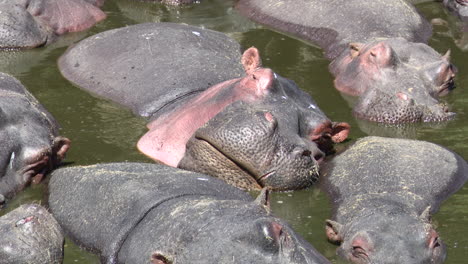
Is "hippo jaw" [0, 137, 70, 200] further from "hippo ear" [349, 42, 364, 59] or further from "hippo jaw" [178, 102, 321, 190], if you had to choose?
"hippo ear" [349, 42, 364, 59]

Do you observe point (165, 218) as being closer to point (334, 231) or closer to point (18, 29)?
point (334, 231)

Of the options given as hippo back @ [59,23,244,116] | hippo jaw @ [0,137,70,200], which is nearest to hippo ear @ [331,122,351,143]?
hippo back @ [59,23,244,116]

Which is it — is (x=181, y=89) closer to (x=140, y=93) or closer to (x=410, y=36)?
(x=140, y=93)

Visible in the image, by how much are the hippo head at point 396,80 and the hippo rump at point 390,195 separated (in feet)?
3.17

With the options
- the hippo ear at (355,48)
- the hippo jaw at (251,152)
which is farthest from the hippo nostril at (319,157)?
the hippo ear at (355,48)

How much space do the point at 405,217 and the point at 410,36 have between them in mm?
4118

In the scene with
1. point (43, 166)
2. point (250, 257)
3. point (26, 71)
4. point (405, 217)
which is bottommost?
point (26, 71)

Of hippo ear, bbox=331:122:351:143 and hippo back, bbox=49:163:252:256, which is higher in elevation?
hippo back, bbox=49:163:252:256

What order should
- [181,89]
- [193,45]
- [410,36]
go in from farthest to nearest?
[410,36] < [193,45] < [181,89]

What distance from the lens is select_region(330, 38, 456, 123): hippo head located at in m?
8.45

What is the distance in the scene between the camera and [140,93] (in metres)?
8.55

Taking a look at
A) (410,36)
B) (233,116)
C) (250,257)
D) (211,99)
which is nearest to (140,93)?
(211,99)

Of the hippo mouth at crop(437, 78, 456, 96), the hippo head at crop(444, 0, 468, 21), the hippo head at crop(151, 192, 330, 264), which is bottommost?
the hippo head at crop(444, 0, 468, 21)

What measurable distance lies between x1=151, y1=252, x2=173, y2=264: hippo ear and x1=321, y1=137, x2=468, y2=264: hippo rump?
122 centimetres
